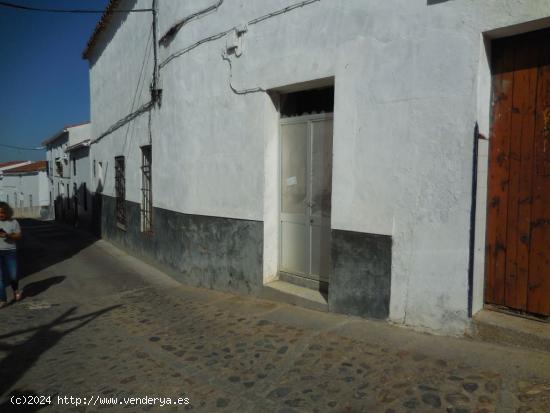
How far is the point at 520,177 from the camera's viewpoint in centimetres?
339

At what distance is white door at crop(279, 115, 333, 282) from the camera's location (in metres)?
4.87

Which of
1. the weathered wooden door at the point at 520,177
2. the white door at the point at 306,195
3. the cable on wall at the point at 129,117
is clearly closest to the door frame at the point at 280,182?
the white door at the point at 306,195

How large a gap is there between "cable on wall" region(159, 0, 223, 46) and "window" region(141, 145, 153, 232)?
7.83 ft

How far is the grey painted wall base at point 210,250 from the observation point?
5.51m

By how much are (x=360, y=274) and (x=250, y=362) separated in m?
1.41

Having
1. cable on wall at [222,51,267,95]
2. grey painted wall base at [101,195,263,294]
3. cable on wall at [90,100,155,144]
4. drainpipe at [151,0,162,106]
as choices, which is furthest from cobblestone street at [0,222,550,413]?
cable on wall at [90,100,155,144]

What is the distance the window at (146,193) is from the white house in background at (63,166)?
9.99 meters

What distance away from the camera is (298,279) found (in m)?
5.21

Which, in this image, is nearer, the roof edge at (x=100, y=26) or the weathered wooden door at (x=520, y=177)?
the weathered wooden door at (x=520, y=177)

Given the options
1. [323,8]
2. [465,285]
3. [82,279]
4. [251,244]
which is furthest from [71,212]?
[465,285]

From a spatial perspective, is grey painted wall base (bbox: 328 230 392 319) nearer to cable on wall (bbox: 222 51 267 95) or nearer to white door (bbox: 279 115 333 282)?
white door (bbox: 279 115 333 282)

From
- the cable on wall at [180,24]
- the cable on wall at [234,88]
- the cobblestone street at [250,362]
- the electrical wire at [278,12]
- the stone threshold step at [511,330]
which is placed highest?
the cable on wall at [180,24]

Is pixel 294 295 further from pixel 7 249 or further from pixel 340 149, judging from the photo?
pixel 7 249

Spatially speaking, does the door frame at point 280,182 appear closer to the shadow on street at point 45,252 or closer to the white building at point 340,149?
the white building at point 340,149
